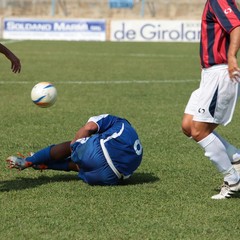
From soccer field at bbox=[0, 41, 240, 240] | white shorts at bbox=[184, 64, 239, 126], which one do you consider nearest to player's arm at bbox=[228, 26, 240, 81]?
white shorts at bbox=[184, 64, 239, 126]

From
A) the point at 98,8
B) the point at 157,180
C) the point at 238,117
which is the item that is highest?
the point at 157,180

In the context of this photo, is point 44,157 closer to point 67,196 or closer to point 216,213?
point 67,196

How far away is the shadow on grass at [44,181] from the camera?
6.48m

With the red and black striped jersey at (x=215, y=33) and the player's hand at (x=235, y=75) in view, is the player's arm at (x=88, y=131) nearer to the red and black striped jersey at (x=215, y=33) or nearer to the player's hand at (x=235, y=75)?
the red and black striped jersey at (x=215, y=33)

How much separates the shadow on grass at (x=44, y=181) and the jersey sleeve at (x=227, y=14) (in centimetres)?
190

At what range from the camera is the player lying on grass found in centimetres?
647

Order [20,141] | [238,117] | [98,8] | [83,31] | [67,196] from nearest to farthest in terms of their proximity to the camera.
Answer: [67,196], [20,141], [238,117], [83,31], [98,8]

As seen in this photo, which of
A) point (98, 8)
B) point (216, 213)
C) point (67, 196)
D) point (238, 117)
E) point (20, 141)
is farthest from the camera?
point (98, 8)

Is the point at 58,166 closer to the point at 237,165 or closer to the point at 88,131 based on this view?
the point at 88,131

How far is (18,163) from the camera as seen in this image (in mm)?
6781

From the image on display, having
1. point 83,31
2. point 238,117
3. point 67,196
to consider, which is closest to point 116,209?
point 67,196

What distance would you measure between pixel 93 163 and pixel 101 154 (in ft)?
0.39

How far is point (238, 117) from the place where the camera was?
37.5ft

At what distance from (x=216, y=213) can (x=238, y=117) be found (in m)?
6.00
